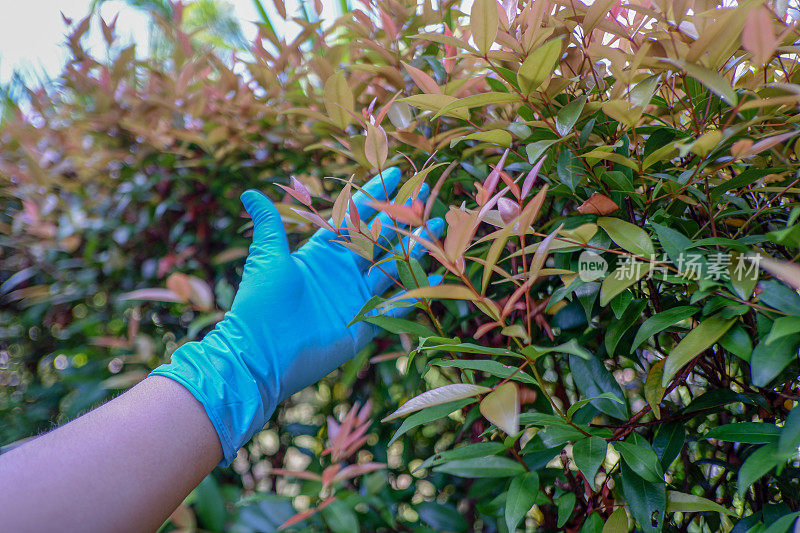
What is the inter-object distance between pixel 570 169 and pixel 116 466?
782 millimetres

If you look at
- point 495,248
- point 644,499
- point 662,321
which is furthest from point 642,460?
point 495,248

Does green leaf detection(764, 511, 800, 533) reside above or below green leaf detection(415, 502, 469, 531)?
above

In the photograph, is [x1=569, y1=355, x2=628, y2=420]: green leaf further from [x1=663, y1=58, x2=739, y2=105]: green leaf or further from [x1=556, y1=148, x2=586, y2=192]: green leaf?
[x1=663, y1=58, x2=739, y2=105]: green leaf

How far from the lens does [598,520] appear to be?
64cm

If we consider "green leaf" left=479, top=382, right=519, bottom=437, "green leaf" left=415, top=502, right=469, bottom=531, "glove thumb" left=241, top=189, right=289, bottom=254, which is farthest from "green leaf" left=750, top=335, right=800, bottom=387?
"glove thumb" left=241, top=189, right=289, bottom=254

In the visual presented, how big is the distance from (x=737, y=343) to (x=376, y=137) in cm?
45

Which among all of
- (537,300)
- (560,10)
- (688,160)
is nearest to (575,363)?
(537,300)

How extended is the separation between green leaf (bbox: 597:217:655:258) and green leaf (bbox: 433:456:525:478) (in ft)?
0.97

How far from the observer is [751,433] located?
566 millimetres

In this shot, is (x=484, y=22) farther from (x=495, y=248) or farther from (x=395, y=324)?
(x=395, y=324)

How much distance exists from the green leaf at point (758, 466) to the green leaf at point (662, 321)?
5.8 inches

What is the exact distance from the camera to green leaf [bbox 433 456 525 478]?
24.6 inches

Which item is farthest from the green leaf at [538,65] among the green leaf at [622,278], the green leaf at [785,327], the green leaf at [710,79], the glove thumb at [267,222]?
the glove thumb at [267,222]

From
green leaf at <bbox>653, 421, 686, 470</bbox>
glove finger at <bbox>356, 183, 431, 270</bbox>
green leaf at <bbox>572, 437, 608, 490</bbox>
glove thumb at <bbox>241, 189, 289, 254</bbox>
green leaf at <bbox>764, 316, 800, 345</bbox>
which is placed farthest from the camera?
glove thumb at <bbox>241, 189, 289, 254</bbox>
